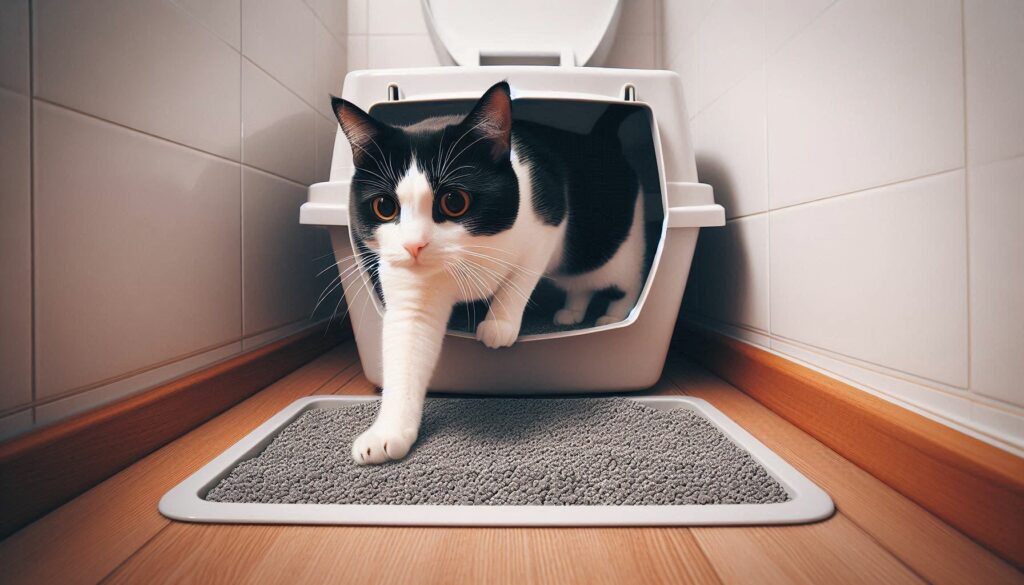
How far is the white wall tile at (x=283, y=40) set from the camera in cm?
106

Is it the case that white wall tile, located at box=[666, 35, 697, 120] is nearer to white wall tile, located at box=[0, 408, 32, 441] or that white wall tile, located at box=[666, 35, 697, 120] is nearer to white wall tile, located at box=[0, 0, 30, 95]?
white wall tile, located at box=[0, 0, 30, 95]

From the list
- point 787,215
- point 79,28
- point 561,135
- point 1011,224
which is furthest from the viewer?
point 561,135

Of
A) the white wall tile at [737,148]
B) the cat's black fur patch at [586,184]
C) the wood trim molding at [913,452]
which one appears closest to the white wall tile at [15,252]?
the cat's black fur patch at [586,184]

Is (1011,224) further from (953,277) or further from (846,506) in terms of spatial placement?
(846,506)

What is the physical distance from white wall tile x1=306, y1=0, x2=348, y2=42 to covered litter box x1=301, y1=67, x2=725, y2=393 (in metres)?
0.64

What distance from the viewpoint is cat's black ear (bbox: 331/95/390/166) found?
715 mm

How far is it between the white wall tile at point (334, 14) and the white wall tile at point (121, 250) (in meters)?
0.74

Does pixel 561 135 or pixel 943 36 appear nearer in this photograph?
pixel 943 36

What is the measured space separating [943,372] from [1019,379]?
0.09 meters

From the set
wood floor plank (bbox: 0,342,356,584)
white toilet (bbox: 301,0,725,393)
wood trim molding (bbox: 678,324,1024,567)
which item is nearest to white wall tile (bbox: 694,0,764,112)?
white toilet (bbox: 301,0,725,393)

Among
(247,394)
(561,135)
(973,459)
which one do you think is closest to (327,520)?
(247,394)

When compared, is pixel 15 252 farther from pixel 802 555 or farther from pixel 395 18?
pixel 395 18

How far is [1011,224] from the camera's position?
0.47 meters

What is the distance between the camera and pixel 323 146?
4.81ft
